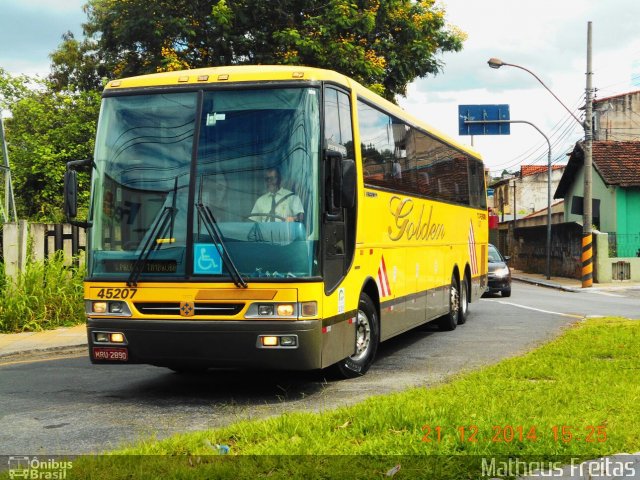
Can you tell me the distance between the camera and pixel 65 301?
15.1 meters

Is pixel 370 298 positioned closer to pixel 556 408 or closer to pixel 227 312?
pixel 227 312

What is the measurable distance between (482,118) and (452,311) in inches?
1162

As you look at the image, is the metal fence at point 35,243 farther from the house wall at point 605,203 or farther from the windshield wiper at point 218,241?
the house wall at point 605,203

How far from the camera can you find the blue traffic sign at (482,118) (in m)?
42.6

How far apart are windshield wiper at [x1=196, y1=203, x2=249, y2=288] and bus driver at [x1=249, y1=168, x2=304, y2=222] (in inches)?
14.8

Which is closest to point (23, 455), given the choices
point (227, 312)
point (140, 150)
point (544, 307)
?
point (227, 312)

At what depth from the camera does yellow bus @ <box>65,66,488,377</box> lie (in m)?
7.76

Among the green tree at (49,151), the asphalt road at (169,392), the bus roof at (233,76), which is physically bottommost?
the asphalt road at (169,392)

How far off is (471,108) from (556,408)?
37668 mm

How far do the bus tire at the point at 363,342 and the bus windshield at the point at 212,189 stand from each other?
170cm

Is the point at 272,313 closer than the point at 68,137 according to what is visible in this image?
Yes

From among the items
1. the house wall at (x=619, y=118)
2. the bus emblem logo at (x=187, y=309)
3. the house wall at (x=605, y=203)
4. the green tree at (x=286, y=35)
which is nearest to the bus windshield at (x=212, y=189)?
the bus emblem logo at (x=187, y=309)

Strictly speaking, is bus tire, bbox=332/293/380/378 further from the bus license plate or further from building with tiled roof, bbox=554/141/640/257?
building with tiled roof, bbox=554/141/640/257

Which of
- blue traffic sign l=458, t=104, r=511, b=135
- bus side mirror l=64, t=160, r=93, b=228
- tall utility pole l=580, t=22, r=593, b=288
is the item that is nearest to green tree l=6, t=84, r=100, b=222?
bus side mirror l=64, t=160, r=93, b=228
